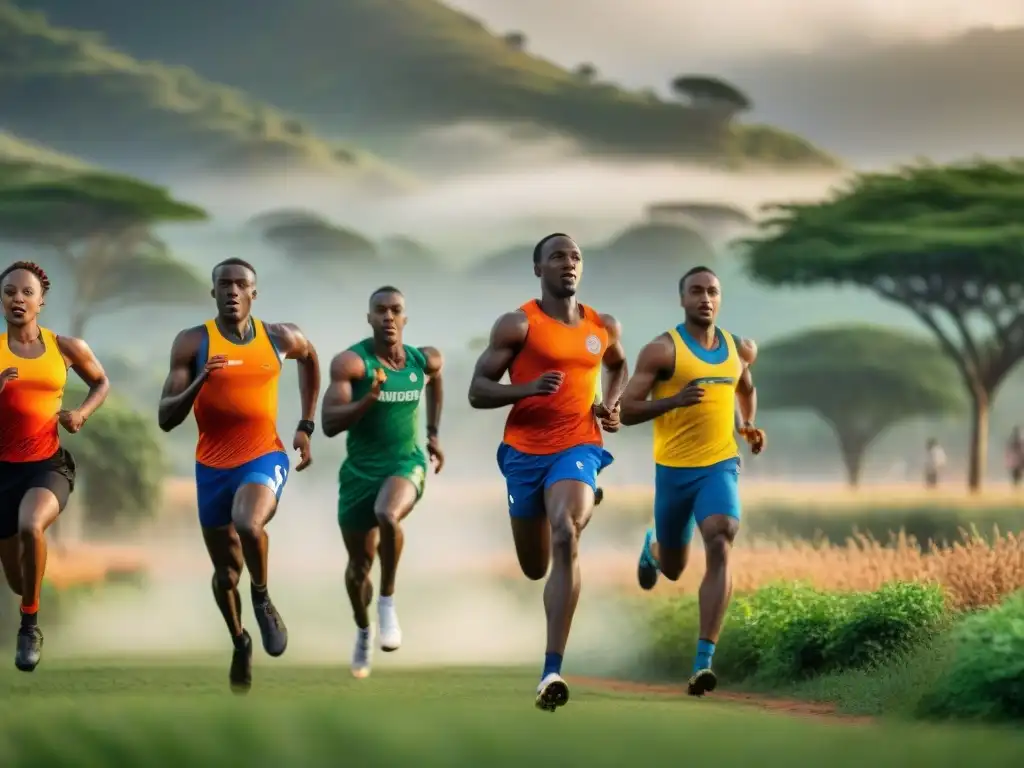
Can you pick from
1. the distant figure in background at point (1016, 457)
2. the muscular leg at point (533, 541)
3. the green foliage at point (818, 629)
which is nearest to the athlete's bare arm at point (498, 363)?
the muscular leg at point (533, 541)

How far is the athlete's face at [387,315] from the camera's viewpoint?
1292cm

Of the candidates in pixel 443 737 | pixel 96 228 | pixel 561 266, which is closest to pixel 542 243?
pixel 561 266

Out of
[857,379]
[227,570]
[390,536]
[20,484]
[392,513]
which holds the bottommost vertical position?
[227,570]

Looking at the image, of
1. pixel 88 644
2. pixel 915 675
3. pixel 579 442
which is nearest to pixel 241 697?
pixel 579 442

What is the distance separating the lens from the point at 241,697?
10.9 metres

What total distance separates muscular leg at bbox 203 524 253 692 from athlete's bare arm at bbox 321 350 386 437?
42.7 inches

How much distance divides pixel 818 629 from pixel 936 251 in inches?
718

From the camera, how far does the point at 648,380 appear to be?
1173cm

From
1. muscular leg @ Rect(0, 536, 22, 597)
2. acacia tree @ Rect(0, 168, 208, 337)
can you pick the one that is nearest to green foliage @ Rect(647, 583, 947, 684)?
muscular leg @ Rect(0, 536, 22, 597)

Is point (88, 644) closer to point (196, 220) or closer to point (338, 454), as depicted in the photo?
point (338, 454)

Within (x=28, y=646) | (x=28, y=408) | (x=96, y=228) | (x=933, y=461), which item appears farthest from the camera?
(x=933, y=461)

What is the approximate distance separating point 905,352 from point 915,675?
87.9ft

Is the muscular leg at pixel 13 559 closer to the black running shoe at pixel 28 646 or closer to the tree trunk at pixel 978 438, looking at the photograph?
the black running shoe at pixel 28 646

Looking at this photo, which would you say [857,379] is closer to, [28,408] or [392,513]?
[392,513]
